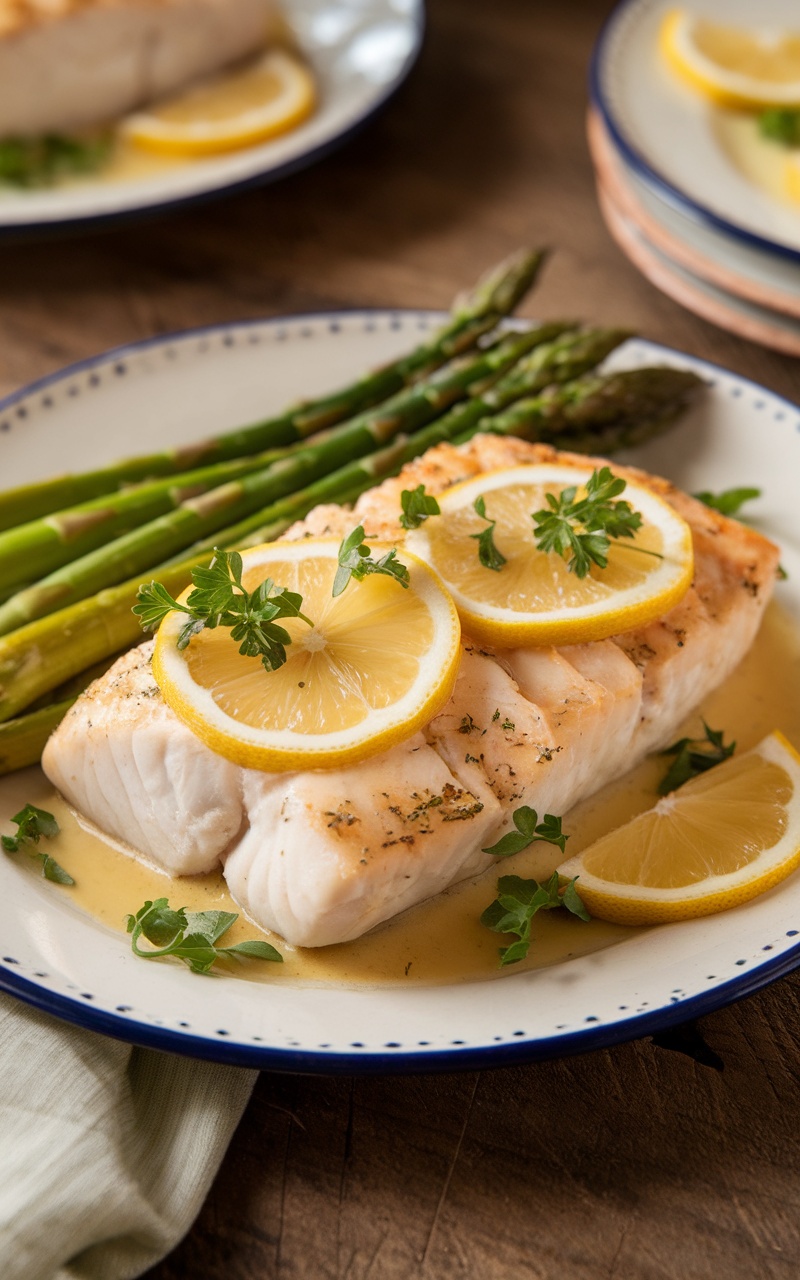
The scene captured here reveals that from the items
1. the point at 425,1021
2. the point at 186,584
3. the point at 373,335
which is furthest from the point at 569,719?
the point at 373,335

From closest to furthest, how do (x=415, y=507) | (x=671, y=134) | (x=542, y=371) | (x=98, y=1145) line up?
1. (x=98, y=1145)
2. (x=415, y=507)
3. (x=542, y=371)
4. (x=671, y=134)

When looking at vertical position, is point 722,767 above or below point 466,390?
below

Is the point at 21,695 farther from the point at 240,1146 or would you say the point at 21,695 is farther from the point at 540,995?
the point at 540,995

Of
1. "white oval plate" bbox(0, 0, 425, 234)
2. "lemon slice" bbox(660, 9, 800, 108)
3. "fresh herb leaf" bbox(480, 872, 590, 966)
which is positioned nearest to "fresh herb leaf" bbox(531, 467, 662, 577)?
"fresh herb leaf" bbox(480, 872, 590, 966)

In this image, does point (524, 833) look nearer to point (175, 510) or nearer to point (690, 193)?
point (175, 510)

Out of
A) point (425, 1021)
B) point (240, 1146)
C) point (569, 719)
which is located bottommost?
point (240, 1146)

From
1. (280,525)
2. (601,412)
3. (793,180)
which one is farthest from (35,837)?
(793,180)
